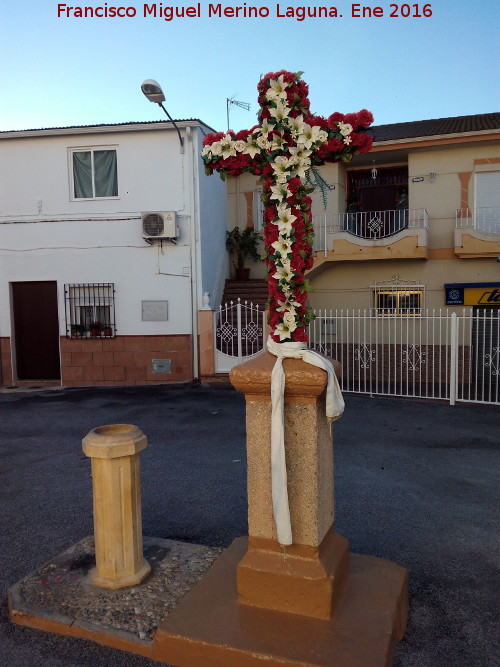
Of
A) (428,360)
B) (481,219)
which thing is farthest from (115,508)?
(481,219)

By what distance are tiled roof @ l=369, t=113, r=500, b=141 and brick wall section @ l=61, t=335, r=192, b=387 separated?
286 inches

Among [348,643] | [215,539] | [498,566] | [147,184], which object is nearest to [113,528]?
[215,539]

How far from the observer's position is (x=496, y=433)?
7754mm

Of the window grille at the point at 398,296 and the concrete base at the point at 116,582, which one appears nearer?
the concrete base at the point at 116,582

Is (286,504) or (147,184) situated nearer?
(286,504)

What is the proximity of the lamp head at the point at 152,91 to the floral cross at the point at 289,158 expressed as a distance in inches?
318

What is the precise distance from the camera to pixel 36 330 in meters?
12.9

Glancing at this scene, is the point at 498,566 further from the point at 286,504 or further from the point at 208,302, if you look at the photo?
the point at 208,302

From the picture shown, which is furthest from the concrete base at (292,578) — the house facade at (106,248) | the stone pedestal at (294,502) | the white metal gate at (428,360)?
the house facade at (106,248)

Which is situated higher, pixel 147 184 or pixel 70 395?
pixel 147 184

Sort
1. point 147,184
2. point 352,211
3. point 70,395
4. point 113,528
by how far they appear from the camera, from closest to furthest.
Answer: point 113,528 → point 70,395 → point 147,184 → point 352,211

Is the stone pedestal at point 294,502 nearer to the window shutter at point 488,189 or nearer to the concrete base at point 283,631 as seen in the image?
the concrete base at point 283,631

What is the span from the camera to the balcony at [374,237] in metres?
12.6

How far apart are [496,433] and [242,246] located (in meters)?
9.12
